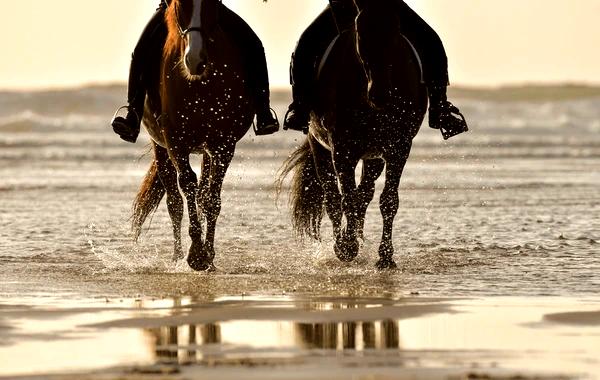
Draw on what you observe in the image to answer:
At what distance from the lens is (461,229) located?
15.2 meters

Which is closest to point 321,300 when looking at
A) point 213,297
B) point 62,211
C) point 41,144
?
point 213,297

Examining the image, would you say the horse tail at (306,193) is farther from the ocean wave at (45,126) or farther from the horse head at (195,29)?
the ocean wave at (45,126)

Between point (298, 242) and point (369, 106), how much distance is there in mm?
2732

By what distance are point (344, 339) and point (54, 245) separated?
246 inches

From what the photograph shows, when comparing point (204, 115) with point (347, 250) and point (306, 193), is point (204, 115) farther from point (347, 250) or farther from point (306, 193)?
point (306, 193)

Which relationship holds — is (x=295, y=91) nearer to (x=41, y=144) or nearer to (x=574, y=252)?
(x=574, y=252)

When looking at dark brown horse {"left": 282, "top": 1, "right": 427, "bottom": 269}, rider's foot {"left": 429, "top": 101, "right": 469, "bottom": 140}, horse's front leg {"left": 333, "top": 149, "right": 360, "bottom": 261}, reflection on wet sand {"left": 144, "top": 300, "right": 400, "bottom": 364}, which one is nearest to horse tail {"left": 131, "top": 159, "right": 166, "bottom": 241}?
dark brown horse {"left": 282, "top": 1, "right": 427, "bottom": 269}

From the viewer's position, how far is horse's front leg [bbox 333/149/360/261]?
11852mm

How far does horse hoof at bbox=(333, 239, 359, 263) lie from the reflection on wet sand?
3.32 meters

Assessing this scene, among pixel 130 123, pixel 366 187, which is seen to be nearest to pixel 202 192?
pixel 130 123

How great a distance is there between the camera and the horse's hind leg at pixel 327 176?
13195mm

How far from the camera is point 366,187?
12.6m

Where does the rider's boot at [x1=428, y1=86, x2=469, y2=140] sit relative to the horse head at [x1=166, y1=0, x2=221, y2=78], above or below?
below

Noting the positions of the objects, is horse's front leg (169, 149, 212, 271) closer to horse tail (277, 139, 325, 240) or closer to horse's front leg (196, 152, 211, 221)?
horse's front leg (196, 152, 211, 221)
